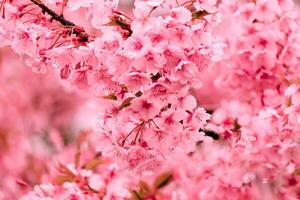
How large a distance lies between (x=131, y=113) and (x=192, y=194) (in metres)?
1.40

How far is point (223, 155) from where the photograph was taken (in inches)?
103

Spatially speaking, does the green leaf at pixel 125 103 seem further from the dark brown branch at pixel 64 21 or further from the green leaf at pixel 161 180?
the green leaf at pixel 161 180

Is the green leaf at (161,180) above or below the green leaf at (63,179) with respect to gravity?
below

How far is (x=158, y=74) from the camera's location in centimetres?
167

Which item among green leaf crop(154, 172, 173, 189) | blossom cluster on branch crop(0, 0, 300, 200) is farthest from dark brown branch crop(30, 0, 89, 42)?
green leaf crop(154, 172, 173, 189)

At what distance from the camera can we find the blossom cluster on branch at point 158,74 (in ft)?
5.31

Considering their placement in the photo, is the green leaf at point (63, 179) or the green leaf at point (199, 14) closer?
the green leaf at point (199, 14)

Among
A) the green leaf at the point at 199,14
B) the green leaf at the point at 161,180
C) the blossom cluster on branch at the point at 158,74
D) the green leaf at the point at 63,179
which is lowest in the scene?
the green leaf at the point at 161,180

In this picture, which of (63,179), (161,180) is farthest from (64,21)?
(161,180)

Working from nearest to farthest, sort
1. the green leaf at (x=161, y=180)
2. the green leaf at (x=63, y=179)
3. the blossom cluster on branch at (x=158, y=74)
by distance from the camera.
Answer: the blossom cluster on branch at (x=158, y=74), the green leaf at (x=63, y=179), the green leaf at (x=161, y=180)

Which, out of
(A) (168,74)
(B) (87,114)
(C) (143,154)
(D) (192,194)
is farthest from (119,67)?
(B) (87,114)

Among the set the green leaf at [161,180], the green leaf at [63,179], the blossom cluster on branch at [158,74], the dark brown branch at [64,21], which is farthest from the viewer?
the green leaf at [161,180]

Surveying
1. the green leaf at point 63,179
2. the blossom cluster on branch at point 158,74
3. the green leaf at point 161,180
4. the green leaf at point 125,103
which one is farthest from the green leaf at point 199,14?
the green leaf at point 161,180

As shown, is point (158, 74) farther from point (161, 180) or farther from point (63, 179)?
point (161, 180)
